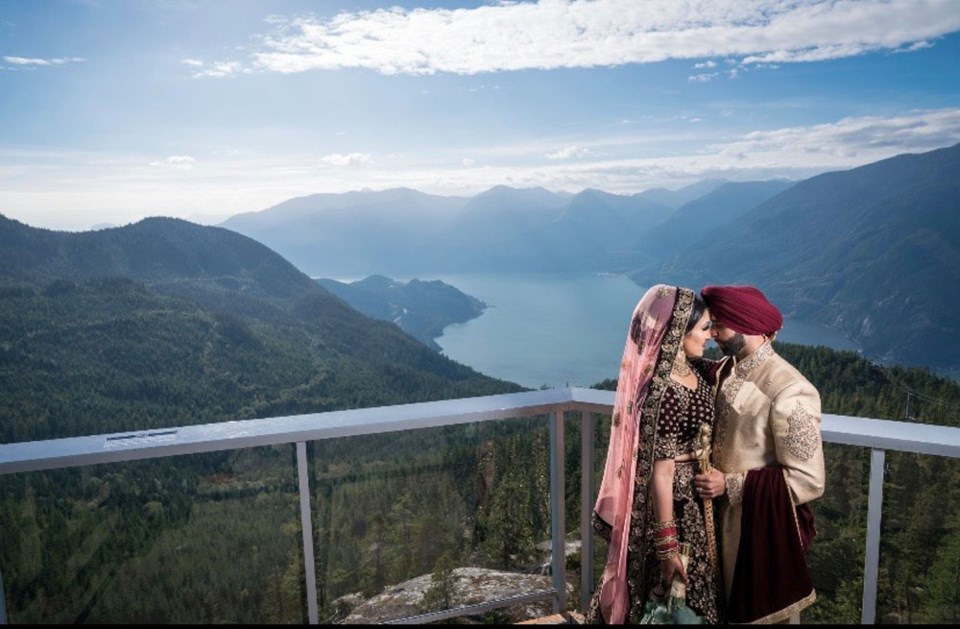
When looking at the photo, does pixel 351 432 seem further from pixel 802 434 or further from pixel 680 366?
pixel 802 434

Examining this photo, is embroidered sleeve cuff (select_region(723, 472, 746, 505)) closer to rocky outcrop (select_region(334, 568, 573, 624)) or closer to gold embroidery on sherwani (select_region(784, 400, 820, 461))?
gold embroidery on sherwani (select_region(784, 400, 820, 461))

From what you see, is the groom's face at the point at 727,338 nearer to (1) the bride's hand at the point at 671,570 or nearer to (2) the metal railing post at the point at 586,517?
(1) the bride's hand at the point at 671,570

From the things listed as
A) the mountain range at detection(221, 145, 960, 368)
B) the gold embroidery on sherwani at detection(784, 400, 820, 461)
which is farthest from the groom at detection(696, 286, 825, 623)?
the mountain range at detection(221, 145, 960, 368)

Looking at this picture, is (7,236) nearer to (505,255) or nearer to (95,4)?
(95,4)

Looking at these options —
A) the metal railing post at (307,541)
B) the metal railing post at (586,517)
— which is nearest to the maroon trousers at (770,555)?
the metal railing post at (586,517)

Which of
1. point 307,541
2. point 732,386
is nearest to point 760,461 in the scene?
point 732,386

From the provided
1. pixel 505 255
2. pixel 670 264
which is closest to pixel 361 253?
pixel 505 255
